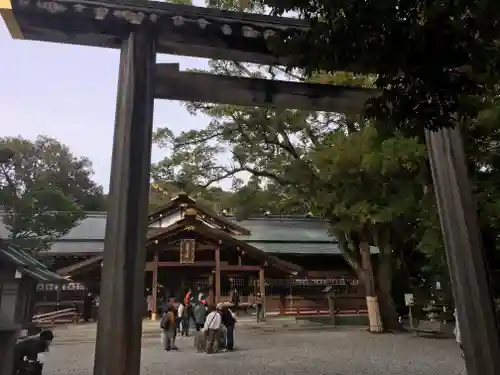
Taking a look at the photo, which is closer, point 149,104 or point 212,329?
point 149,104

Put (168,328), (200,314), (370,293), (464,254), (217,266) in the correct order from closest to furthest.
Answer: (464,254) < (168,328) < (200,314) < (370,293) < (217,266)

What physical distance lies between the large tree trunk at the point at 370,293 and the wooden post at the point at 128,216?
42.4 feet

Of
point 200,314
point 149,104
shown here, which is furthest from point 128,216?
point 200,314

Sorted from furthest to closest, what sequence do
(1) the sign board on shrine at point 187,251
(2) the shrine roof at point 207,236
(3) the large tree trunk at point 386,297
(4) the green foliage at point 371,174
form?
(1) the sign board on shrine at point 187,251
(2) the shrine roof at point 207,236
(3) the large tree trunk at point 386,297
(4) the green foliage at point 371,174

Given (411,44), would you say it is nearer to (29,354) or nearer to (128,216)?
(128,216)

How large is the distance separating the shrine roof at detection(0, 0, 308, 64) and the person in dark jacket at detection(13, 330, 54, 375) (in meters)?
4.48

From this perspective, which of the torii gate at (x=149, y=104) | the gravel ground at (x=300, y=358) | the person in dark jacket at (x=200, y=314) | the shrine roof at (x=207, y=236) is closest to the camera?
the torii gate at (x=149, y=104)

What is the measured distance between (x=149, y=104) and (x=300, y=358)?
7.58 metres

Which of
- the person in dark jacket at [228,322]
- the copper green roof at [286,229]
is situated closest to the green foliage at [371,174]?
the person in dark jacket at [228,322]

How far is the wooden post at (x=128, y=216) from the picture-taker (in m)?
3.43

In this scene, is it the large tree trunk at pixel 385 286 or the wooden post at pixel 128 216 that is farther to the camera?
the large tree trunk at pixel 385 286

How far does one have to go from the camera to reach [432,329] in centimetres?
1422

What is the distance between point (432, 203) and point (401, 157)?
3.27ft

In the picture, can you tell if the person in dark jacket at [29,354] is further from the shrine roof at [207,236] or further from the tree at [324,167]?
the shrine roof at [207,236]
